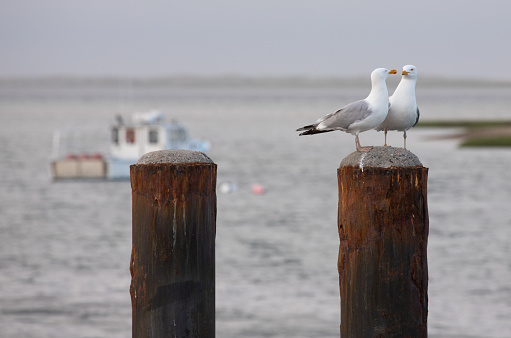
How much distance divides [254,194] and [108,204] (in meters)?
5.67

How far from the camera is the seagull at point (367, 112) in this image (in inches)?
278

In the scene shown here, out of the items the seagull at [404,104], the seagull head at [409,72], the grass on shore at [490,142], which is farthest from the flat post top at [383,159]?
Result: the grass on shore at [490,142]

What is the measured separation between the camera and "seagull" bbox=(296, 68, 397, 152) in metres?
7.07

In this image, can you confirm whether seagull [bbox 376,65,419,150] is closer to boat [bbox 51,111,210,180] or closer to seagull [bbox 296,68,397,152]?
seagull [bbox 296,68,397,152]

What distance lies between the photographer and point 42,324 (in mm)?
14125

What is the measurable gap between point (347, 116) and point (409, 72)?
639 millimetres

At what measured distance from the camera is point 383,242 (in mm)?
5977

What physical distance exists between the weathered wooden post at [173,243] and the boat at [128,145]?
2875 centimetres

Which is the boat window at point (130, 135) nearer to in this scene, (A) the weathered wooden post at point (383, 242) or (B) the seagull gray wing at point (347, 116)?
(B) the seagull gray wing at point (347, 116)

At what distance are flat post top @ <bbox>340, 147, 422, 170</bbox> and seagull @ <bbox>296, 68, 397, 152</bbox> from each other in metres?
1.00

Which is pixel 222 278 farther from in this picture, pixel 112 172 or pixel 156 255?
pixel 112 172

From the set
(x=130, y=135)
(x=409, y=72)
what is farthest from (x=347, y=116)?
(x=130, y=135)

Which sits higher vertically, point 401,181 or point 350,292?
point 401,181

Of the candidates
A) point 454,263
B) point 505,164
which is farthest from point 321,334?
point 505,164
